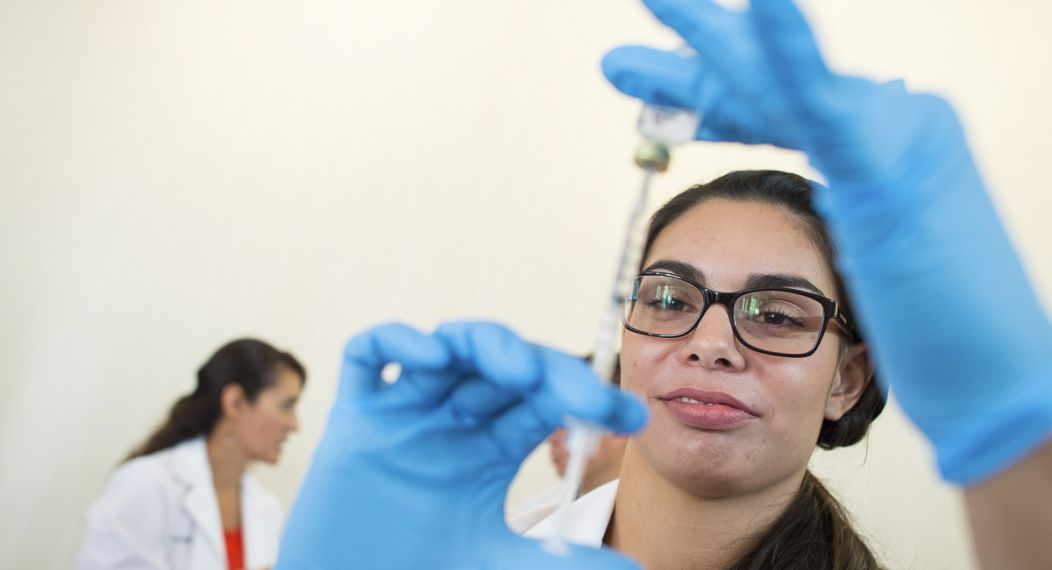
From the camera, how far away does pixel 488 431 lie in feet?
2.69

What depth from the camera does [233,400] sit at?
266 cm

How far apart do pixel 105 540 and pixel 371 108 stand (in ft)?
5.06

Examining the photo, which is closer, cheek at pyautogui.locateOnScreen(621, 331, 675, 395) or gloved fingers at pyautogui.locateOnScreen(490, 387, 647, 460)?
gloved fingers at pyautogui.locateOnScreen(490, 387, 647, 460)

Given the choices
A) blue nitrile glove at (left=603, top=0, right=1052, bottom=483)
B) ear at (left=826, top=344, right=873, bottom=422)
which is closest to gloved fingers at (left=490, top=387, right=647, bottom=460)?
blue nitrile glove at (left=603, top=0, right=1052, bottom=483)

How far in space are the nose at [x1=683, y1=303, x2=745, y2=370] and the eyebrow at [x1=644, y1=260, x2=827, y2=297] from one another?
0.04 metres

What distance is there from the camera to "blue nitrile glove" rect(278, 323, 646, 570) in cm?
78

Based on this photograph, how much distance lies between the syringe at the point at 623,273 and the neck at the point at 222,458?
2138 millimetres

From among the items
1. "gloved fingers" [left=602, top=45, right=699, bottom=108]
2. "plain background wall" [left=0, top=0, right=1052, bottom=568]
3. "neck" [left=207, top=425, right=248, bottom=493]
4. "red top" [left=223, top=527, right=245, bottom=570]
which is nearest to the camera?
"gloved fingers" [left=602, top=45, right=699, bottom=108]

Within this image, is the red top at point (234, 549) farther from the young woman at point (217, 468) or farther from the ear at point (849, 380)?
the ear at point (849, 380)

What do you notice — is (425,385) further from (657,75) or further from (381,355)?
(657,75)

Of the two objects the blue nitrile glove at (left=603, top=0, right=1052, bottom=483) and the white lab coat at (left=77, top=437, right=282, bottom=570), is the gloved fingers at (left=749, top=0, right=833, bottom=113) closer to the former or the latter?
the blue nitrile glove at (left=603, top=0, right=1052, bottom=483)

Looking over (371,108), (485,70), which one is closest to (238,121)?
(371,108)

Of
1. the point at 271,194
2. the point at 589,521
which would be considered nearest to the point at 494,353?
the point at 589,521

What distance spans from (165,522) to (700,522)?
1882 millimetres
